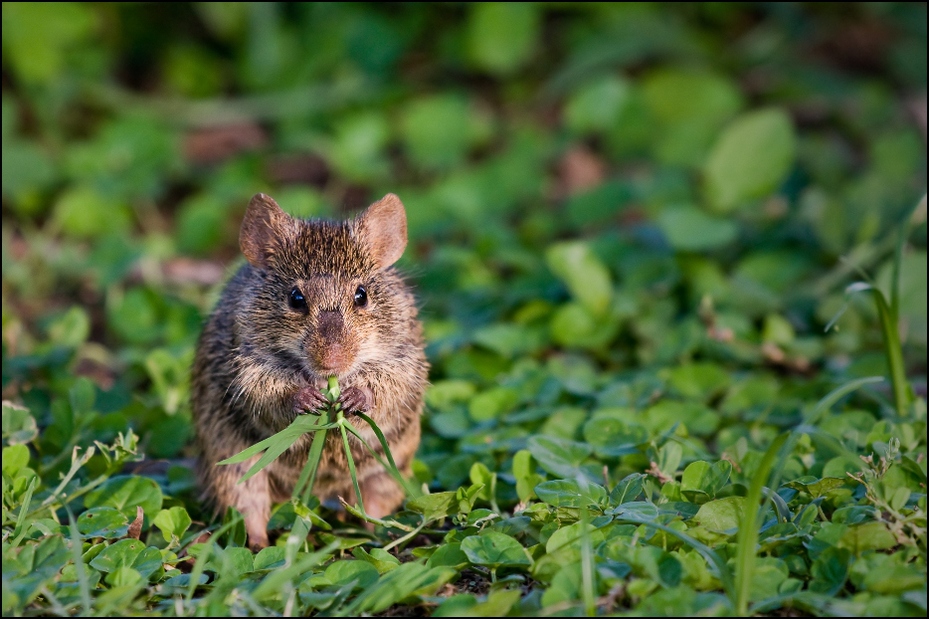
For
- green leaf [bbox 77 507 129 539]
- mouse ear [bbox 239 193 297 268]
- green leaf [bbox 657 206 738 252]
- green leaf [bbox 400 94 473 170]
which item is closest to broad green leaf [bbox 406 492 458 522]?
green leaf [bbox 77 507 129 539]

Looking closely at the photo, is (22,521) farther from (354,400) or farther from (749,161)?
(749,161)

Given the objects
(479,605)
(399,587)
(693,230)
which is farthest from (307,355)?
(693,230)

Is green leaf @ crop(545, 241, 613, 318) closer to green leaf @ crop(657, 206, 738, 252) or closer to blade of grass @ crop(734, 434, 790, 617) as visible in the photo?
green leaf @ crop(657, 206, 738, 252)

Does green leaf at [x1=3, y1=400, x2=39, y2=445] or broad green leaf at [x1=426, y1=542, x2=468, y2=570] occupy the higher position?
green leaf at [x1=3, y1=400, x2=39, y2=445]

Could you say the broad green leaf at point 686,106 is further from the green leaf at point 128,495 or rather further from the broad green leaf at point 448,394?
the green leaf at point 128,495

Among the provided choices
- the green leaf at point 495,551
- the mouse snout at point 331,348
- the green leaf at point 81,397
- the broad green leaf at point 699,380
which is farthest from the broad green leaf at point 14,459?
the broad green leaf at point 699,380

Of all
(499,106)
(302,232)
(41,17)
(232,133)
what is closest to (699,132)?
(499,106)

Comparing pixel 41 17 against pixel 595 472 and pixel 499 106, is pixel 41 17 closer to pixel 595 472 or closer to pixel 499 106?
pixel 499 106
